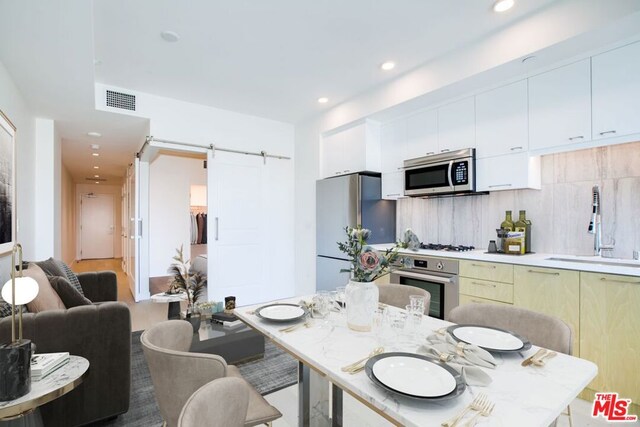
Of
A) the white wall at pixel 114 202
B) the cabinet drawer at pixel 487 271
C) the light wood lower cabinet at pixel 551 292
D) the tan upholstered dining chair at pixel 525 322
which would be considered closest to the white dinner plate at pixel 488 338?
the tan upholstered dining chair at pixel 525 322

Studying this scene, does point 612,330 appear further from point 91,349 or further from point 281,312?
point 91,349

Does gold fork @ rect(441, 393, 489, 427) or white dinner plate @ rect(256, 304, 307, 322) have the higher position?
white dinner plate @ rect(256, 304, 307, 322)

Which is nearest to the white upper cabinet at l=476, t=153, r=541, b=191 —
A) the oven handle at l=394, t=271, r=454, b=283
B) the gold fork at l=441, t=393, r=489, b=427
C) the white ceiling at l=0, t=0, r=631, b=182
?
the oven handle at l=394, t=271, r=454, b=283

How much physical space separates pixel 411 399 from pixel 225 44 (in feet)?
9.44

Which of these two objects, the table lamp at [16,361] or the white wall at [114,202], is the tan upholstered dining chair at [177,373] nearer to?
the table lamp at [16,361]

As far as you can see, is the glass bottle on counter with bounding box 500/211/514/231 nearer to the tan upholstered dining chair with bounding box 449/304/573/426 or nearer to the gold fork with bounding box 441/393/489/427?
the tan upholstered dining chair with bounding box 449/304/573/426

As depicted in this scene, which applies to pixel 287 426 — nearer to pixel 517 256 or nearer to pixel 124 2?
pixel 517 256

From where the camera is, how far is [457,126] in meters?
3.06

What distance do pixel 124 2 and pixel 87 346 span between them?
221 cm

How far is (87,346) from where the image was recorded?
1.73 metres

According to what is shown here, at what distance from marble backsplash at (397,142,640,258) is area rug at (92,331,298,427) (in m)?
2.10

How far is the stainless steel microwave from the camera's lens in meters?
2.91

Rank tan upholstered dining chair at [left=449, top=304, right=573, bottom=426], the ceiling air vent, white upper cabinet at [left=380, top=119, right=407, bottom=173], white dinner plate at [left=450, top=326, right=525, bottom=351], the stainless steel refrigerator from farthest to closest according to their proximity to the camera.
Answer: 1. the stainless steel refrigerator
2. white upper cabinet at [left=380, top=119, right=407, bottom=173]
3. the ceiling air vent
4. tan upholstered dining chair at [left=449, top=304, right=573, bottom=426]
5. white dinner plate at [left=450, top=326, right=525, bottom=351]

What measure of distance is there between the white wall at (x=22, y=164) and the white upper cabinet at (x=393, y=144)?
3447mm
